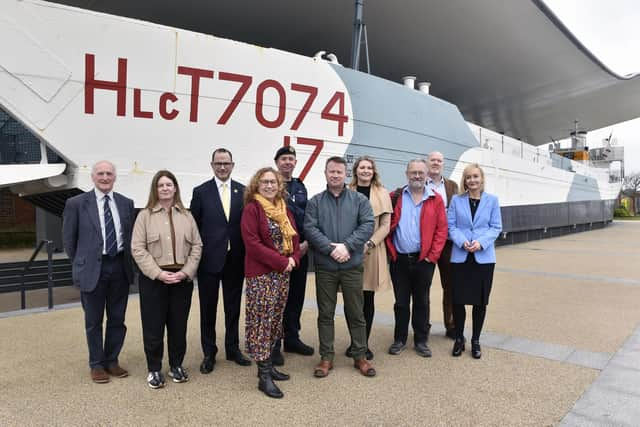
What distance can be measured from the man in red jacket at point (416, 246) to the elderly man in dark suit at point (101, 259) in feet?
6.72

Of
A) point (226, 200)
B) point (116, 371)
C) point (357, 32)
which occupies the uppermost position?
point (357, 32)

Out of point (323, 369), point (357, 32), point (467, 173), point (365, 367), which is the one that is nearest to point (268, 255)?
point (323, 369)

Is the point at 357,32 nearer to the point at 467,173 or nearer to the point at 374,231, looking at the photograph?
the point at 467,173

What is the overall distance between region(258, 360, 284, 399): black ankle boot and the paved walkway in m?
0.05

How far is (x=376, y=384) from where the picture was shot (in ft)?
9.67

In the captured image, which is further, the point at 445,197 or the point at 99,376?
the point at 445,197

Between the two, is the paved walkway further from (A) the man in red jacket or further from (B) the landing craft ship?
(B) the landing craft ship

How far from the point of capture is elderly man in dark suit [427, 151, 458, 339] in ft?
13.0

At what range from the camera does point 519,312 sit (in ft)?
16.2

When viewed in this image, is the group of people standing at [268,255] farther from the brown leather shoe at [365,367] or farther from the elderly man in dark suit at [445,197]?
the elderly man in dark suit at [445,197]

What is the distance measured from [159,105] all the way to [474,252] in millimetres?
4079

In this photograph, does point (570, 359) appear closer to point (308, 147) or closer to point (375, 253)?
point (375, 253)

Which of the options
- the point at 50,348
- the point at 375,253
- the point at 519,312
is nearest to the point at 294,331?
the point at 375,253

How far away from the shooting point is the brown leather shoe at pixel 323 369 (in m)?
3.07
